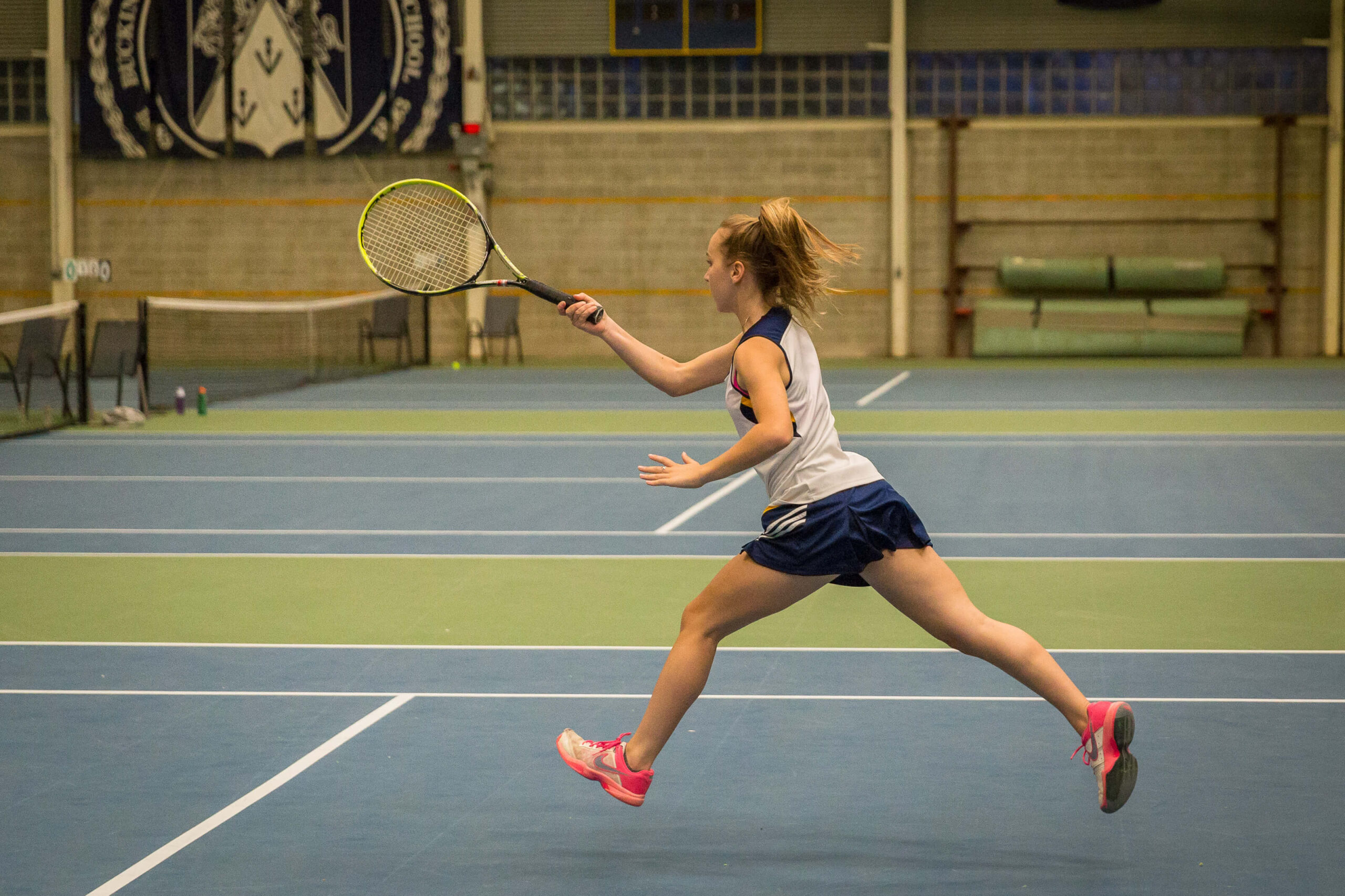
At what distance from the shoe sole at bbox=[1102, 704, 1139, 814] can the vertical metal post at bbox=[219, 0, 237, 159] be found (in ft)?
84.7

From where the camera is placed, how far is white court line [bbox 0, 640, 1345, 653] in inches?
233

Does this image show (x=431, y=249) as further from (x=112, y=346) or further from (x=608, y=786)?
(x=112, y=346)

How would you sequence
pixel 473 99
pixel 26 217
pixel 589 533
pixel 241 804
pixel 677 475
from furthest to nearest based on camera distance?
pixel 26 217
pixel 473 99
pixel 589 533
pixel 241 804
pixel 677 475

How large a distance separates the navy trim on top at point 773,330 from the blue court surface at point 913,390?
522 inches

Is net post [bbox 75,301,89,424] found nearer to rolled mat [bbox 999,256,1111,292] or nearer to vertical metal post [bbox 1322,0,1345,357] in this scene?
rolled mat [bbox 999,256,1111,292]

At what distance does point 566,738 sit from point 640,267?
2367cm

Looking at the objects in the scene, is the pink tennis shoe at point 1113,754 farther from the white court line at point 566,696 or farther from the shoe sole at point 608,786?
the white court line at point 566,696

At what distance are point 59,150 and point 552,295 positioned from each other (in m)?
25.8

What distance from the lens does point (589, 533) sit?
8992mm

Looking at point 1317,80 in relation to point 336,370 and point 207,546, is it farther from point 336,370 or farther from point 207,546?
point 207,546

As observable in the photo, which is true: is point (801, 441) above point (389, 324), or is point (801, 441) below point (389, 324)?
below

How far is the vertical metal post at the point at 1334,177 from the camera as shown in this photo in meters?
25.9

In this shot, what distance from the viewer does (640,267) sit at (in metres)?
27.4

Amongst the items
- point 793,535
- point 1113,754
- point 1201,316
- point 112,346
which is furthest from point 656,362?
point 1201,316
